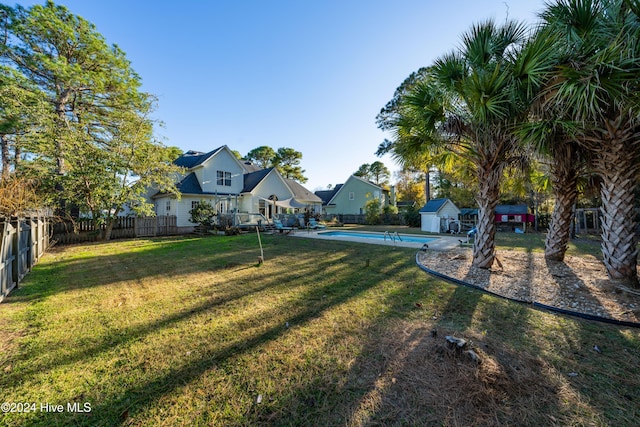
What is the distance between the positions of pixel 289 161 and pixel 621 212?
3943 cm

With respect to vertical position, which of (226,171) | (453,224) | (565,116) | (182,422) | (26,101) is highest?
(26,101)

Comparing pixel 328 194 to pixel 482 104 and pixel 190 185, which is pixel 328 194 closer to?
pixel 190 185

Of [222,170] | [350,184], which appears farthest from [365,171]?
[222,170]

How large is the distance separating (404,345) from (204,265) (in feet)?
21.3

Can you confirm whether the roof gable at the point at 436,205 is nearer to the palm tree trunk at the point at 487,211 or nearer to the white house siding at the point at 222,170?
the palm tree trunk at the point at 487,211

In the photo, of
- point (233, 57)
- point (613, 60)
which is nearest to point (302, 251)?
point (613, 60)

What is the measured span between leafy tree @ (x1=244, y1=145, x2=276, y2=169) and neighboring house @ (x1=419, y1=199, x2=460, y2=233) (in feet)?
98.0

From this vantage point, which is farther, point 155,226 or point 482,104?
point 155,226

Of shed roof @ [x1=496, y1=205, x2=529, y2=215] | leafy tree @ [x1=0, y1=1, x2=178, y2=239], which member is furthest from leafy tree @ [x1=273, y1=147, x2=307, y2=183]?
shed roof @ [x1=496, y1=205, x2=529, y2=215]

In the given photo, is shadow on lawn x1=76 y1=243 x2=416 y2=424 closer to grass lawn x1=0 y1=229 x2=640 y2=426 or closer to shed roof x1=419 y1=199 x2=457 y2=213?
grass lawn x1=0 y1=229 x2=640 y2=426

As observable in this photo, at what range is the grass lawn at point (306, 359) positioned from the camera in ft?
6.81

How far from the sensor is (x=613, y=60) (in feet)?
13.6

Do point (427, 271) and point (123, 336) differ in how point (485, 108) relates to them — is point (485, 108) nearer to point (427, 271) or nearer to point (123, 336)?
point (427, 271)

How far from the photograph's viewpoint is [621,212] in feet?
16.6
